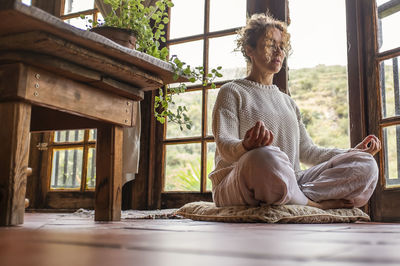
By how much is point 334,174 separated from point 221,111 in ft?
1.72

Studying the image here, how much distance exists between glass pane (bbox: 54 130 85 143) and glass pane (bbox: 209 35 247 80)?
1.13 meters

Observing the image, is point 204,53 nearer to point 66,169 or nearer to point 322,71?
point 66,169

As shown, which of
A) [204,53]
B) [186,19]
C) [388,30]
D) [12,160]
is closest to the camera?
[12,160]

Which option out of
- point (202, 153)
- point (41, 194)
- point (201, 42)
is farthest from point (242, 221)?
point (41, 194)

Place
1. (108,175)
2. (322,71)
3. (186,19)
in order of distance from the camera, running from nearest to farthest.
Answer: (108,175) < (186,19) < (322,71)

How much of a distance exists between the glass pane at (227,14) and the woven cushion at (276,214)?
152 centimetres

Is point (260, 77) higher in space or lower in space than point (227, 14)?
lower

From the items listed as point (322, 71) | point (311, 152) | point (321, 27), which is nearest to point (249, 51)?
point (311, 152)

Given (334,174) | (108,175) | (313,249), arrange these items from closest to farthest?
(313,249)
(108,175)
(334,174)

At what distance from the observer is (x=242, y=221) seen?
62.6 inches

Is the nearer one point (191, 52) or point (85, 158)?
point (191, 52)

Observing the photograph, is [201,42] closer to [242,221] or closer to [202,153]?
[202,153]

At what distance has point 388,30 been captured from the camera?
244cm

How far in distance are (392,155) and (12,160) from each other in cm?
188
